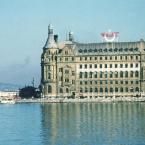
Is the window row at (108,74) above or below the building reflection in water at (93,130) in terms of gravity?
above

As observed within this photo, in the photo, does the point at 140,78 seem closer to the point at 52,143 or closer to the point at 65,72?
the point at 65,72

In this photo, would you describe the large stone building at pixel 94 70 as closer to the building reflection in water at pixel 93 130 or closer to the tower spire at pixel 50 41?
the tower spire at pixel 50 41

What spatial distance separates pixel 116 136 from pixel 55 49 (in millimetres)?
120614

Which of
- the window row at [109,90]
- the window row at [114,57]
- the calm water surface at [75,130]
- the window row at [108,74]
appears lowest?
the calm water surface at [75,130]

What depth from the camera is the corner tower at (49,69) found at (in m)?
190

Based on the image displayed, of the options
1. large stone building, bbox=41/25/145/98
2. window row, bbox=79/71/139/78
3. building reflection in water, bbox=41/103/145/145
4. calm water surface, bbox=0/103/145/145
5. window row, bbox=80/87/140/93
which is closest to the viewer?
building reflection in water, bbox=41/103/145/145

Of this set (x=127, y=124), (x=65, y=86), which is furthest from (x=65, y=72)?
(x=127, y=124)

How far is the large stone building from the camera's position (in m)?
186

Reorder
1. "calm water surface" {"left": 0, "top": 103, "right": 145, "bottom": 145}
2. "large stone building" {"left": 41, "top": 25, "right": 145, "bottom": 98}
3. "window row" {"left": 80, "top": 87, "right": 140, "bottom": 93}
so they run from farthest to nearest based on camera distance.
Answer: "large stone building" {"left": 41, "top": 25, "right": 145, "bottom": 98} → "window row" {"left": 80, "top": 87, "right": 140, "bottom": 93} → "calm water surface" {"left": 0, "top": 103, "right": 145, "bottom": 145}

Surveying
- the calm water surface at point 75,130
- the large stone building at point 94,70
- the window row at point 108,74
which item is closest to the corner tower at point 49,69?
the large stone building at point 94,70

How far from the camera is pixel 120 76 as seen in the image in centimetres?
18712

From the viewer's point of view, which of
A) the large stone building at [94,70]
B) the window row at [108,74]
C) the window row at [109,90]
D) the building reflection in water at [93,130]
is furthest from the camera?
the window row at [108,74]

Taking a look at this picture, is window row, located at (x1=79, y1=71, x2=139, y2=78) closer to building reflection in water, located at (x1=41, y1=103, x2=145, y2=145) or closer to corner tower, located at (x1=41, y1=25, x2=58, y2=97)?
corner tower, located at (x1=41, y1=25, x2=58, y2=97)

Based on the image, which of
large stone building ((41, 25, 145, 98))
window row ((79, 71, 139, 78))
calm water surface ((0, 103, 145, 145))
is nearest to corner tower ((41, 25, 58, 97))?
large stone building ((41, 25, 145, 98))
